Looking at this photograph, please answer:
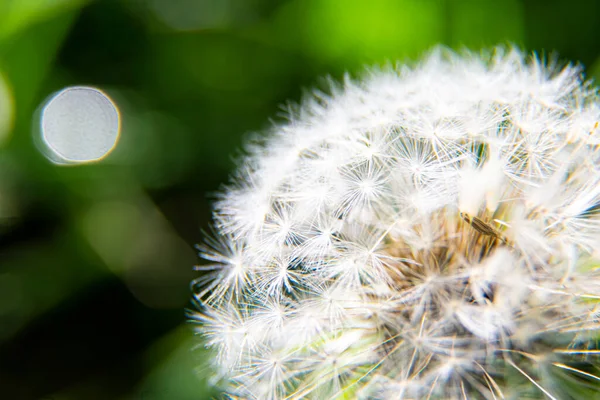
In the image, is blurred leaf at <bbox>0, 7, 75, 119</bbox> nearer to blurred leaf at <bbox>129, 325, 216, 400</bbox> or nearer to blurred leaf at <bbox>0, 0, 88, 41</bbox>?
blurred leaf at <bbox>0, 0, 88, 41</bbox>

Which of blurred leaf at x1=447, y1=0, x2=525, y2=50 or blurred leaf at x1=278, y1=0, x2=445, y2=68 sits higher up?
blurred leaf at x1=278, y1=0, x2=445, y2=68

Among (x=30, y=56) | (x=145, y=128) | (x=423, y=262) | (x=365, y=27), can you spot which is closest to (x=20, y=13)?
(x=30, y=56)

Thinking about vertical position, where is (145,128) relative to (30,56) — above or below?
below

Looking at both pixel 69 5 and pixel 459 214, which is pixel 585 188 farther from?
pixel 69 5

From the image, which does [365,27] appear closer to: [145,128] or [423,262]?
[145,128]

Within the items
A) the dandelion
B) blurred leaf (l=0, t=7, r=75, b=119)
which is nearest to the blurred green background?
blurred leaf (l=0, t=7, r=75, b=119)

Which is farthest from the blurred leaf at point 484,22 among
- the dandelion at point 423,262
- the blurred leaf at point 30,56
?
the blurred leaf at point 30,56

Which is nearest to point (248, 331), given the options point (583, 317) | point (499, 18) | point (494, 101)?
point (583, 317)
